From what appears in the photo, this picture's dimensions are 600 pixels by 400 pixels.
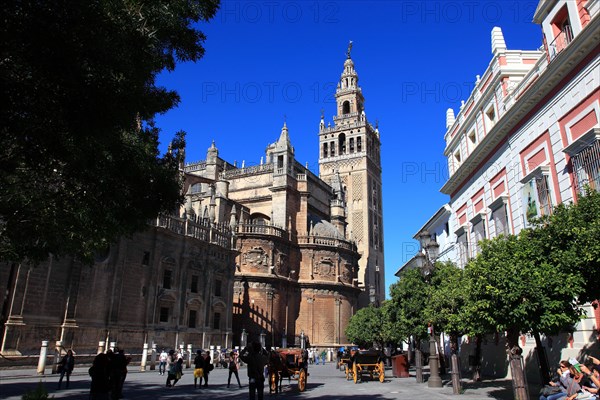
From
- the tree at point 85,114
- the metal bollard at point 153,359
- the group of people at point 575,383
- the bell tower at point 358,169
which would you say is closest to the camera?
the tree at point 85,114

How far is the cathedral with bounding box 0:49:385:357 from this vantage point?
19.7 meters

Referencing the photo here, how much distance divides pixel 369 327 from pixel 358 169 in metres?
37.9

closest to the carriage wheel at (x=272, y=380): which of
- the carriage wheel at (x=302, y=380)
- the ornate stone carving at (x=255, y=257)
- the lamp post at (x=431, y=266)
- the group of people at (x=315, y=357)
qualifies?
the carriage wheel at (x=302, y=380)

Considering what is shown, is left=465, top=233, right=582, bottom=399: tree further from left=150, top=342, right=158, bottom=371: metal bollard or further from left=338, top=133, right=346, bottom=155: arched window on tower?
left=338, top=133, right=346, bottom=155: arched window on tower

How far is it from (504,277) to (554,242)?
1358 mm

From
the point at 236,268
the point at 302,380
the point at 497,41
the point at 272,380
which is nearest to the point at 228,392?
the point at 272,380

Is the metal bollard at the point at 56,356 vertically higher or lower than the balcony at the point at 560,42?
lower

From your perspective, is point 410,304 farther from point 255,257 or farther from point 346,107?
point 346,107

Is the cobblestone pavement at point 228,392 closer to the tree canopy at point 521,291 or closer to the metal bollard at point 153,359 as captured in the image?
the tree canopy at point 521,291

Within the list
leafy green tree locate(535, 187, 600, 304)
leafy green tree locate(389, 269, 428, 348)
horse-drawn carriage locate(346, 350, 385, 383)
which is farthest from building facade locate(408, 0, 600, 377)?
horse-drawn carriage locate(346, 350, 385, 383)

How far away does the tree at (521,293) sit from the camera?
924 cm

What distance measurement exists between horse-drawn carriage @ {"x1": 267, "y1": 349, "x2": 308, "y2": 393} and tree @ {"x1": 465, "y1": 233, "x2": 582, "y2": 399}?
5574 mm

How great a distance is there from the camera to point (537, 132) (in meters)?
14.5

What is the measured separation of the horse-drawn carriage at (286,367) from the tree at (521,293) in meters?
5.57
